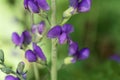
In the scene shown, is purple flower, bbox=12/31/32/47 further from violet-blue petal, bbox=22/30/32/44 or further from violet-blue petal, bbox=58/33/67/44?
violet-blue petal, bbox=58/33/67/44

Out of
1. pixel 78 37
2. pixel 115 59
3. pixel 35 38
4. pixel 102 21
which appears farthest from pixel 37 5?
pixel 102 21

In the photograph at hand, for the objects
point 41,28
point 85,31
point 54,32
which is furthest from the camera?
point 85,31

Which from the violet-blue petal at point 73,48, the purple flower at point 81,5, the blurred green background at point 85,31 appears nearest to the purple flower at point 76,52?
the violet-blue petal at point 73,48

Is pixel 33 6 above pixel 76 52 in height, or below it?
above

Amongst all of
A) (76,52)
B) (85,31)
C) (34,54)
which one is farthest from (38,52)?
(85,31)

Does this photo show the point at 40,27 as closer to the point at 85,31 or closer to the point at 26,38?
the point at 26,38

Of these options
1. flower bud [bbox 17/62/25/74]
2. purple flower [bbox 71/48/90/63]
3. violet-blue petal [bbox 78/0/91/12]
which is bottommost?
flower bud [bbox 17/62/25/74]

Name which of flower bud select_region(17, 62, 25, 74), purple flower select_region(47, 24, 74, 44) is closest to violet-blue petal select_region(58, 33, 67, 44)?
purple flower select_region(47, 24, 74, 44)

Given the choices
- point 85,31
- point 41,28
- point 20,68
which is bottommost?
point 85,31

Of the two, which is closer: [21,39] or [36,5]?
[36,5]
